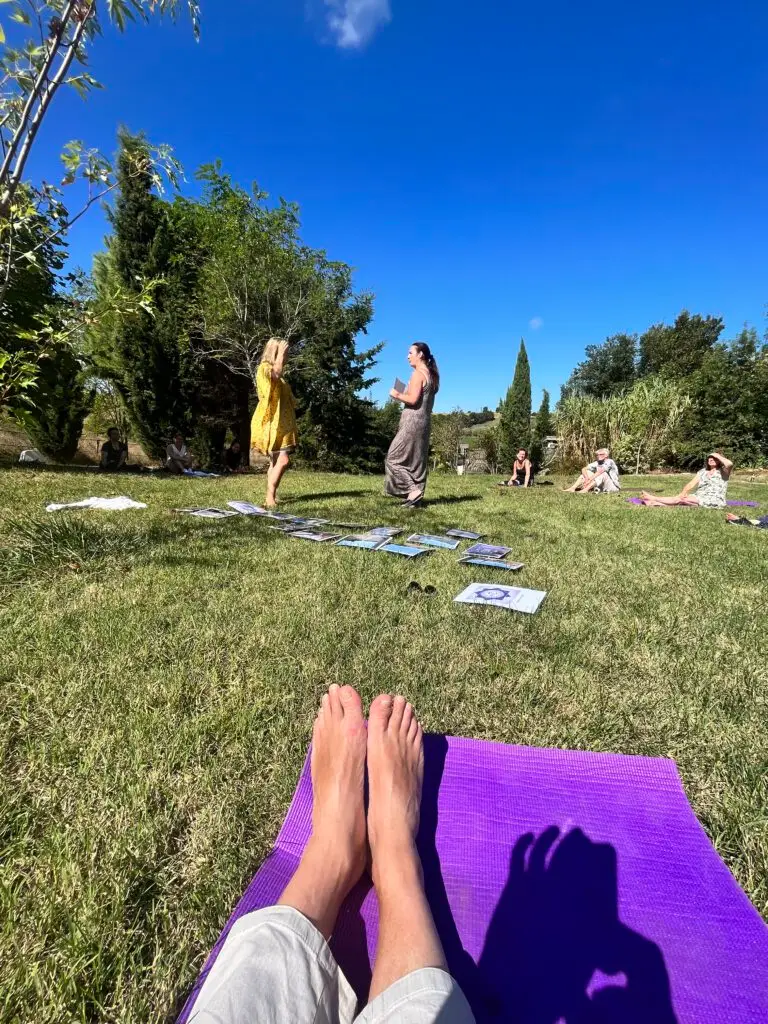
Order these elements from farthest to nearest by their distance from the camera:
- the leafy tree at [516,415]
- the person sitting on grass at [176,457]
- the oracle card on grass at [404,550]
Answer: the leafy tree at [516,415]
the person sitting on grass at [176,457]
the oracle card on grass at [404,550]

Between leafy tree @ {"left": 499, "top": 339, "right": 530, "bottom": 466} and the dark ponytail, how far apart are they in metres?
13.4

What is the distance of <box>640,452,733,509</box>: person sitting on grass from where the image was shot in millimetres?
7727

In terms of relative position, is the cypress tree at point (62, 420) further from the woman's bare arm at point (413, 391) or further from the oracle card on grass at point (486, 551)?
the oracle card on grass at point (486, 551)

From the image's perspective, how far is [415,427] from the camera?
20.6 ft

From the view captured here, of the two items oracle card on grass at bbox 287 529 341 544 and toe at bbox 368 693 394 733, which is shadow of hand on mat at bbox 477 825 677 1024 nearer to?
toe at bbox 368 693 394 733

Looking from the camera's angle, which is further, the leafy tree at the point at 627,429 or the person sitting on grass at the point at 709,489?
the leafy tree at the point at 627,429

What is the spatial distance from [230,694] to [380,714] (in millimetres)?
621

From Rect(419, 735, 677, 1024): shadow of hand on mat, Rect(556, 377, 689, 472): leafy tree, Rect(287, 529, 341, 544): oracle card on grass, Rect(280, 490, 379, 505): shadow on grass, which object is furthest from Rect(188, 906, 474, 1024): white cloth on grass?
Rect(556, 377, 689, 472): leafy tree

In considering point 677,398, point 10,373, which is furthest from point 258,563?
point 677,398

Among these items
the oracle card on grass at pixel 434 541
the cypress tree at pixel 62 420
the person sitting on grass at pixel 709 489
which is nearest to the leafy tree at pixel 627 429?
the person sitting on grass at pixel 709 489

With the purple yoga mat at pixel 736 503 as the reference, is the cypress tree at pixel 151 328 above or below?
above

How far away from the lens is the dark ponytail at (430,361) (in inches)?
241

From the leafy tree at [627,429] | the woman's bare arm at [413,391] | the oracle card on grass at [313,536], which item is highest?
the leafy tree at [627,429]

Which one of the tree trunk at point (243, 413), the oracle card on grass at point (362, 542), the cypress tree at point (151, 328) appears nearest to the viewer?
the oracle card on grass at point (362, 542)
